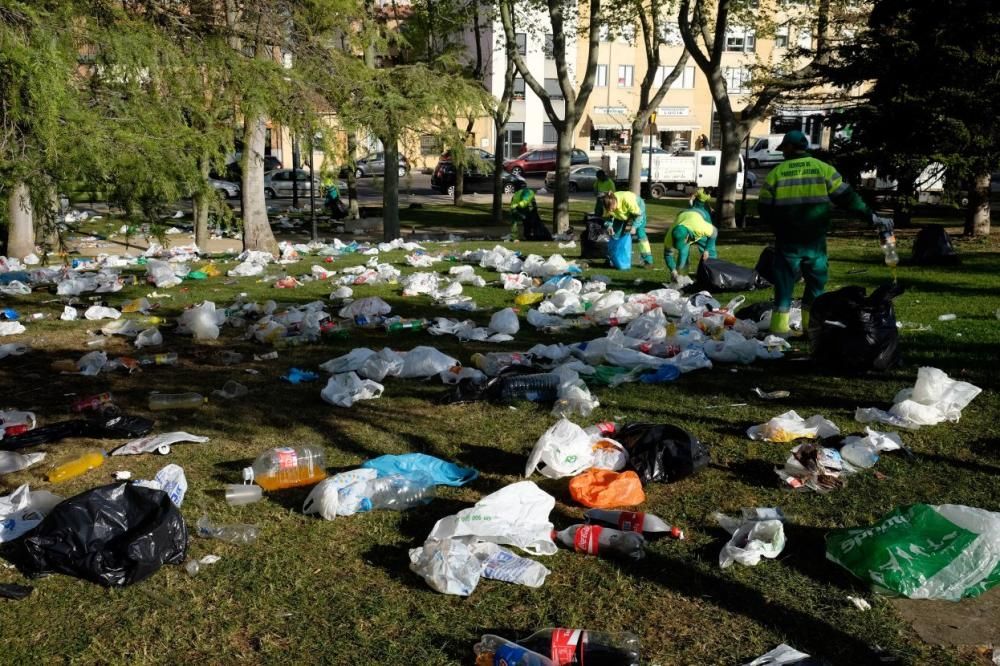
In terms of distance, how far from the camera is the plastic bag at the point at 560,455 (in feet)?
14.7

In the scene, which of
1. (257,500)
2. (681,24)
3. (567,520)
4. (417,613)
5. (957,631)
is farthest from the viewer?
(681,24)

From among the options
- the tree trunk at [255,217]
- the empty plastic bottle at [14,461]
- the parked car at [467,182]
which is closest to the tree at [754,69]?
the tree trunk at [255,217]

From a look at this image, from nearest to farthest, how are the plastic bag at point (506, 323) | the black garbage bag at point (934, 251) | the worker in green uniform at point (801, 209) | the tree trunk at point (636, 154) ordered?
the worker in green uniform at point (801, 209) → the plastic bag at point (506, 323) → the black garbage bag at point (934, 251) → the tree trunk at point (636, 154)

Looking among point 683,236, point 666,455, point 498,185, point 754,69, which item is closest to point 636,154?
point 498,185

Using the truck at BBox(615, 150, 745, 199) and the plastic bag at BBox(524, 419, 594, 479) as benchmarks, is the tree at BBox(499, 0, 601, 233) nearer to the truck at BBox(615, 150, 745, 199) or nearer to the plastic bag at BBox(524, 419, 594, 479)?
the truck at BBox(615, 150, 745, 199)

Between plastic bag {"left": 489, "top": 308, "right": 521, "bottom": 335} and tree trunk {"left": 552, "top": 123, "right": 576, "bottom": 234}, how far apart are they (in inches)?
444

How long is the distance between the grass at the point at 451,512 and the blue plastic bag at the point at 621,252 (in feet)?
16.5

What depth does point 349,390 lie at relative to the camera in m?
6.02

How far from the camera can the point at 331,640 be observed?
316cm

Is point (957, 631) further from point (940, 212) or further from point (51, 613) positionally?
point (940, 212)

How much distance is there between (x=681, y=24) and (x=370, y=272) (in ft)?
32.0

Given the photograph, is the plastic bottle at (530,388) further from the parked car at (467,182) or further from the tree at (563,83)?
the parked car at (467,182)

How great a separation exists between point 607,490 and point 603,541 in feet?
1.62

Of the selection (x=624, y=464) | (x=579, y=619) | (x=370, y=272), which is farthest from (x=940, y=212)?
(x=579, y=619)
